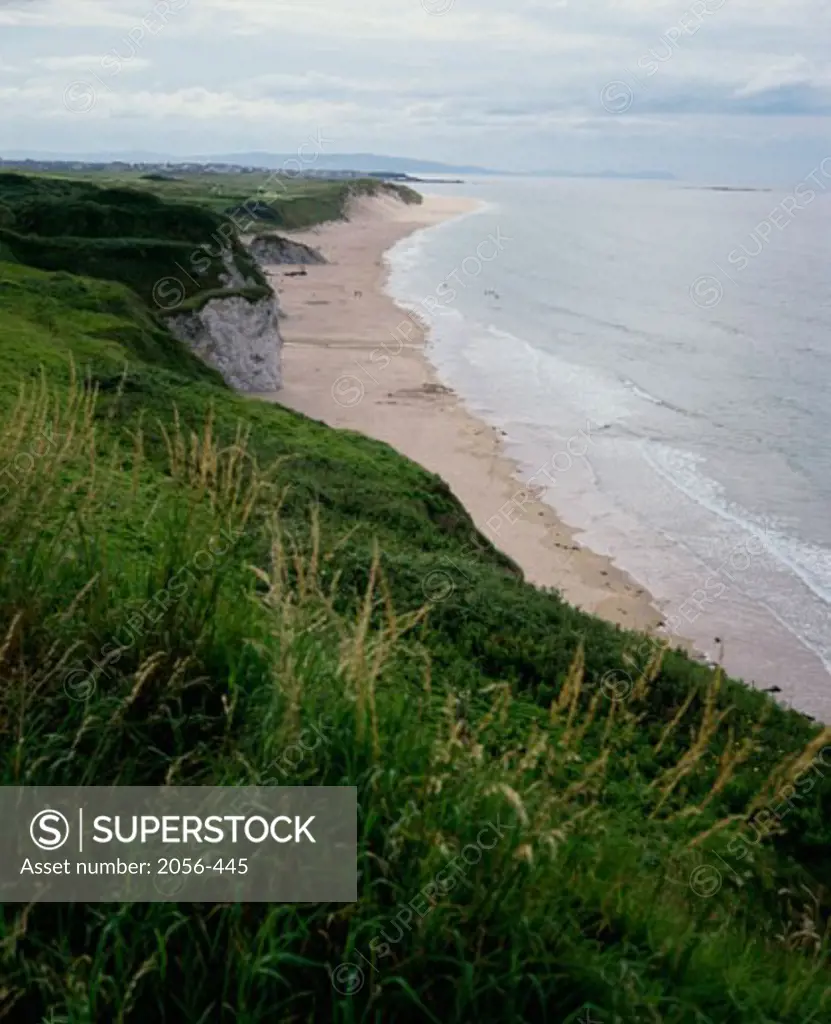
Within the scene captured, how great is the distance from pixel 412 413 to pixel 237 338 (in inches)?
243

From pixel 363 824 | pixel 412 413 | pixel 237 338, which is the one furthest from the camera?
pixel 237 338

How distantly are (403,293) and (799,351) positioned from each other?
25.1 meters

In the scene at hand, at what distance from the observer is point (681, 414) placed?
35.1 meters

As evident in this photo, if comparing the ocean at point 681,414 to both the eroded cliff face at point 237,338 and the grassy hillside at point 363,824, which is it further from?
the grassy hillside at point 363,824

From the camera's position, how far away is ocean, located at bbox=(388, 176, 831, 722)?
18969mm

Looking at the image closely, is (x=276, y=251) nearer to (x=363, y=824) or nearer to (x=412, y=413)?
(x=412, y=413)

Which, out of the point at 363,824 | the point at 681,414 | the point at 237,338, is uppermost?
the point at 363,824

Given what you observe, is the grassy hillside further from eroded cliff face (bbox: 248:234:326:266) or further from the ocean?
eroded cliff face (bbox: 248:234:326:266)

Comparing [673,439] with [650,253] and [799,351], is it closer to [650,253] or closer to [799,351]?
[799,351]

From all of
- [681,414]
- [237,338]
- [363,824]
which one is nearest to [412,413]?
[237,338]

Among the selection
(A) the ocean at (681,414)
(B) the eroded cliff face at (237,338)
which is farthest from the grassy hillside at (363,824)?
(B) the eroded cliff face at (237,338)

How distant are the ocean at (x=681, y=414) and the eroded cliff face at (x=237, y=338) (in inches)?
276

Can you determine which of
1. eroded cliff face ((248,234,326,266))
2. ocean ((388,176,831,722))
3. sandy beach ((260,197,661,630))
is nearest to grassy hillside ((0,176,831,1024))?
sandy beach ((260,197,661,630))

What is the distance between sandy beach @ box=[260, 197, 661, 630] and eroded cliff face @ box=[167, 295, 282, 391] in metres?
0.99
